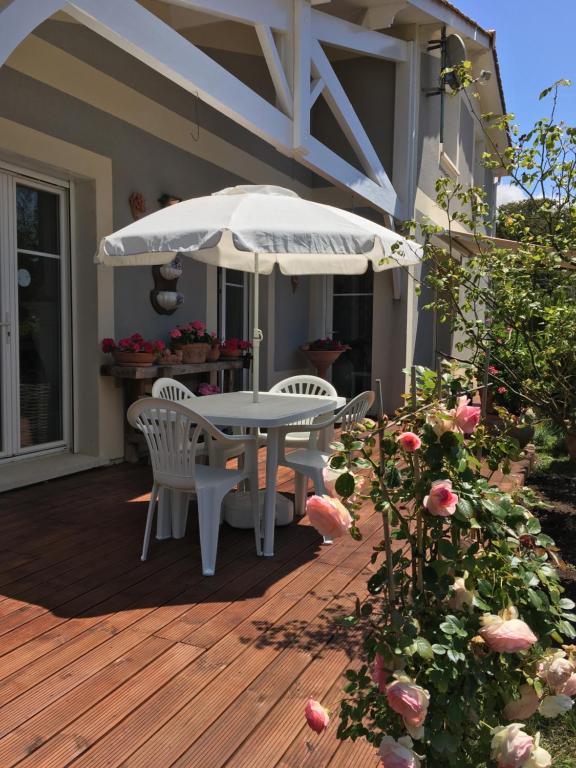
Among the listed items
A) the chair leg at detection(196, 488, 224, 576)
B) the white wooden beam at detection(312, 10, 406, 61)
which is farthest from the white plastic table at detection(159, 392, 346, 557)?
the white wooden beam at detection(312, 10, 406, 61)

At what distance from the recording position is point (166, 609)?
2.69m

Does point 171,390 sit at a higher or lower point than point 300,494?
higher

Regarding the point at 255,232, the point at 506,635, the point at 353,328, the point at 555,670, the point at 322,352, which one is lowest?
the point at 555,670

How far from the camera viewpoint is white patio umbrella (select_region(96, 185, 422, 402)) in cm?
305

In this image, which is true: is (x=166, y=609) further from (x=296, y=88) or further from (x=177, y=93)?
(x=177, y=93)

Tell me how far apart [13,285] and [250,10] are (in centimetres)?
254

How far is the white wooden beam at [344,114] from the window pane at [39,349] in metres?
2.74

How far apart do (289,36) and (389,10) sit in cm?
285

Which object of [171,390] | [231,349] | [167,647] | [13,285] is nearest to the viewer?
[167,647]

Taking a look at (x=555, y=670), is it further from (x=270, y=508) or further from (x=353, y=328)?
(x=353, y=328)

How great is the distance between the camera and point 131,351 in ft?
16.7

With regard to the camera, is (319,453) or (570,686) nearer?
(570,686)

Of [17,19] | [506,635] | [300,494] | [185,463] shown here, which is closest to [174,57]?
[17,19]

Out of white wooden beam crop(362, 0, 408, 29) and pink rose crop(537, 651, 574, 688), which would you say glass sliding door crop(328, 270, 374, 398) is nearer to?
white wooden beam crop(362, 0, 408, 29)
